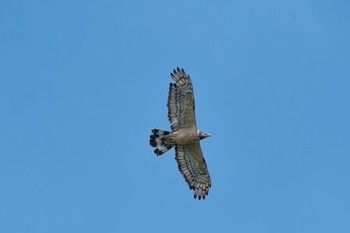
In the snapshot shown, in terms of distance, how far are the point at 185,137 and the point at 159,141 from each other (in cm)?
126

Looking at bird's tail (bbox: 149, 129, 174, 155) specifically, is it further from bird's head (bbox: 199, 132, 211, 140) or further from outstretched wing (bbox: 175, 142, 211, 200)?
bird's head (bbox: 199, 132, 211, 140)

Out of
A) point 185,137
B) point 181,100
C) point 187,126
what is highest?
point 181,100

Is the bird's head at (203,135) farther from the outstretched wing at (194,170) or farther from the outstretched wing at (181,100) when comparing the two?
the outstretched wing at (194,170)

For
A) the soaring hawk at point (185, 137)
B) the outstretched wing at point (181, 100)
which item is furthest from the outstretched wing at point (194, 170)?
the outstretched wing at point (181, 100)

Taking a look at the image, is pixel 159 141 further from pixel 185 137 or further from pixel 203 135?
pixel 203 135

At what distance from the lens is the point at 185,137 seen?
38.0m

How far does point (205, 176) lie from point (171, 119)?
3.34 metres

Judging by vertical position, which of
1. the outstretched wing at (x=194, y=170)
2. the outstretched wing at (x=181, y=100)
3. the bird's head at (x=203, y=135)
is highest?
the outstretched wing at (x=181, y=100)

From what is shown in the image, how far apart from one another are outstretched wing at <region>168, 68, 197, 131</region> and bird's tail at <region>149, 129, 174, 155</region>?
0.79m

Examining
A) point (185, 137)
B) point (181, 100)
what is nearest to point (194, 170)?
point (185, 137)

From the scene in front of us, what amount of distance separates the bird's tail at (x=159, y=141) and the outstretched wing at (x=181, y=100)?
2.60ft

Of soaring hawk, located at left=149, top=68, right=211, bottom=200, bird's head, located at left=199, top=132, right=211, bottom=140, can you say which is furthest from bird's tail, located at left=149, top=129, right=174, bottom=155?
bird's head, located at left=199, top=132, right=211, bottom=140

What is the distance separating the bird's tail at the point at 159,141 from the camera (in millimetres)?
38219

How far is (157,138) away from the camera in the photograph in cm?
3834
